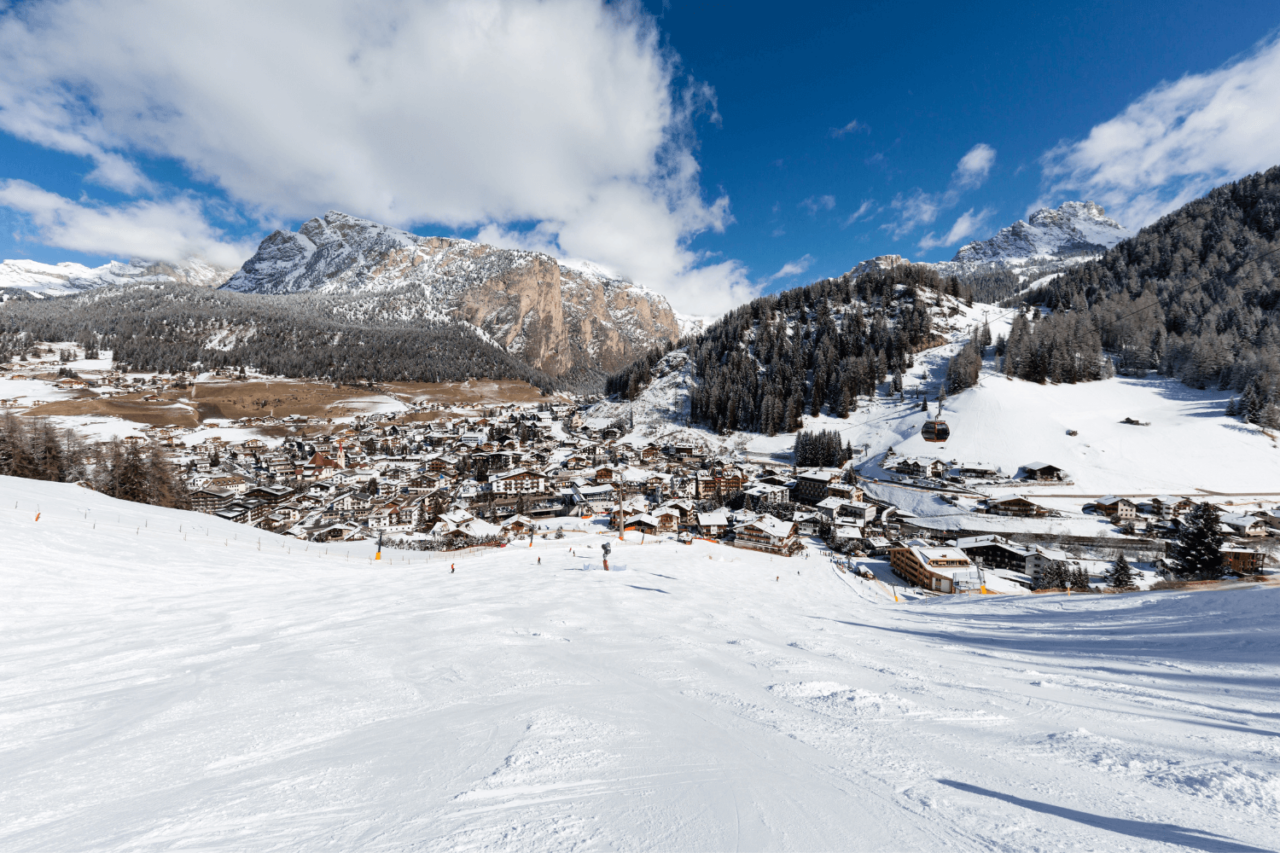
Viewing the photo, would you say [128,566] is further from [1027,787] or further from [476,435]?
[476,435]

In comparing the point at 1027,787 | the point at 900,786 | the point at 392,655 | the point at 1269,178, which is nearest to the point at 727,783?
the point at 900,786

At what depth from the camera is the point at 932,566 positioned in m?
33.2

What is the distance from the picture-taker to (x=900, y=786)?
107 inches

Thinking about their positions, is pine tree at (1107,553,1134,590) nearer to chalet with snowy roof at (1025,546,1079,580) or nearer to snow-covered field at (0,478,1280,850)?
chalet with snowy roof at (1025,546,1079,580)

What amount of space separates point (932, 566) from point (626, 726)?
3670cm

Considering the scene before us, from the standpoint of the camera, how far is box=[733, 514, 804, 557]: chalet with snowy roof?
4019cm

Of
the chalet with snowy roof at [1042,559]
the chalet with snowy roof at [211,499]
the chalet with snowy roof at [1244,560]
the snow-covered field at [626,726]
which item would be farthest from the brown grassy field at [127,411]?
the chalet with snowy roof at [1244,560]

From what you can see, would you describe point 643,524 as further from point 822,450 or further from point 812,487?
point 822,450

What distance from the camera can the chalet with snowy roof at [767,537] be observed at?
40188 mm

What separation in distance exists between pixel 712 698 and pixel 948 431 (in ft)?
250

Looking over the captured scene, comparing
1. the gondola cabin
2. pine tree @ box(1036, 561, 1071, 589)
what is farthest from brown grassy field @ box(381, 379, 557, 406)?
pine tree @ box(1036, 561, 1071, 589)

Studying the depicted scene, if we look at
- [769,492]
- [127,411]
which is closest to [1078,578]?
[769,492]

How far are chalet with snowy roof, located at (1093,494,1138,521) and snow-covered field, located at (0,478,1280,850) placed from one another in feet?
166

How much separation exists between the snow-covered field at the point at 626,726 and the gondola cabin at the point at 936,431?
6563 centimetres
